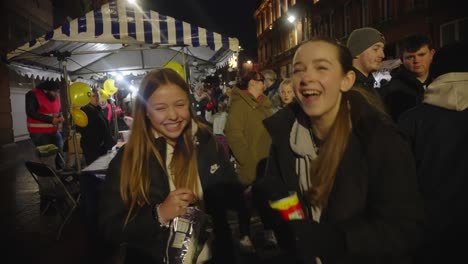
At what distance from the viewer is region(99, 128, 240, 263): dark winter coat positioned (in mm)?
1970

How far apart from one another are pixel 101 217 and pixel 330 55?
1.55 metres

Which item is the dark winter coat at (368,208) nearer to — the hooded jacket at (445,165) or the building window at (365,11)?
the hooded jacket at (445,165)

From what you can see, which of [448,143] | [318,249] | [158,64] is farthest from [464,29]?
[318,249]

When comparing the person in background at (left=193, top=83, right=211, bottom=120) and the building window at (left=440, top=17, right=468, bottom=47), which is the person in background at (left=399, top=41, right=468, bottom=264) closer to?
the person in background at (left=193, top=83, right=211, bottom=120)

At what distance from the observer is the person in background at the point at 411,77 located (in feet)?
12.2

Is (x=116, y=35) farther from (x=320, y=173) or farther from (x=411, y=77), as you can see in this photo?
(x=320, y=173)

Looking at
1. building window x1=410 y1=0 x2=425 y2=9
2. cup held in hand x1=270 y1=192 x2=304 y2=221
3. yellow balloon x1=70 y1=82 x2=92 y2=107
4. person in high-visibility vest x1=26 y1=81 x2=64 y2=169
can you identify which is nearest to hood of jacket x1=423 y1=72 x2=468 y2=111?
cup held in hand x1=270 y1=192 x2=304 y2=221

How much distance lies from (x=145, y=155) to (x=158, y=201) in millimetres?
287

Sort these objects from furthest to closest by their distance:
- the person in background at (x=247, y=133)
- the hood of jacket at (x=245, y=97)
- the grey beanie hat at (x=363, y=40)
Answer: the hood of jacket at (x=245, y=97), the person in background at (x=247, y=133), the grey beanie hat at (x=363, y=40)

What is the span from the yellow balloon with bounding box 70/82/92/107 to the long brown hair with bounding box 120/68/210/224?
18.3ft

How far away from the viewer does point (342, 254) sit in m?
1.54

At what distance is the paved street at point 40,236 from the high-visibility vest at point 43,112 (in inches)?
62.3

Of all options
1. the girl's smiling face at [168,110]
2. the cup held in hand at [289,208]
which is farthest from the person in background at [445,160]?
the girl's smiling face at [168,110]

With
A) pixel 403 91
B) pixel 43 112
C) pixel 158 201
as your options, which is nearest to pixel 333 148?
pixel 158 201
